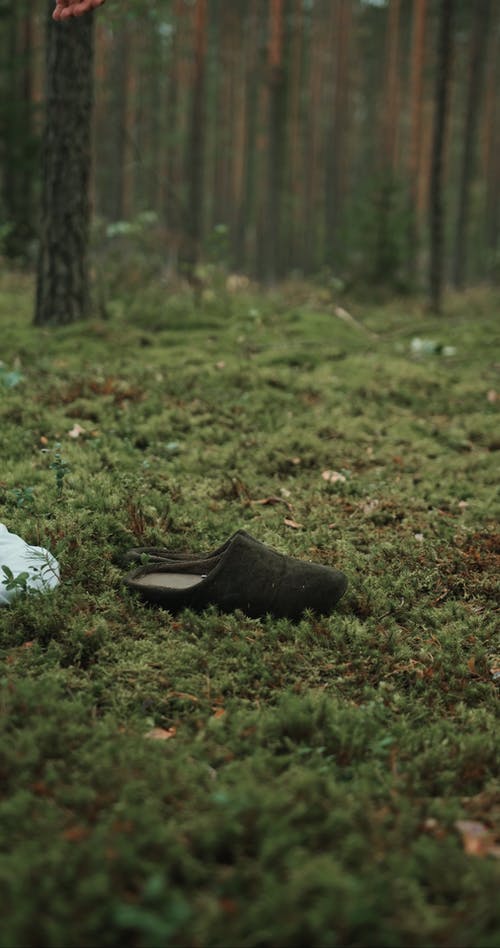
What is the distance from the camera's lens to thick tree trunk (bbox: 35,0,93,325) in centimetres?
716

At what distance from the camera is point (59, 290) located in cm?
763

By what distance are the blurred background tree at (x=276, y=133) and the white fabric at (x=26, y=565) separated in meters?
5.16

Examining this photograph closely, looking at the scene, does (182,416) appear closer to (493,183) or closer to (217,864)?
(217,864)

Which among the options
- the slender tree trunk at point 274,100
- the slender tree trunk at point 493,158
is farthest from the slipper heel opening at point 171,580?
the slender tree trunk at point 493,158

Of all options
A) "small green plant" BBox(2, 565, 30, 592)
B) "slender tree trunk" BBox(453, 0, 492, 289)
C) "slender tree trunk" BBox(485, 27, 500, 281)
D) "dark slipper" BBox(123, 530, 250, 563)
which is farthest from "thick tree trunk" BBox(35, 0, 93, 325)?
"slender tree trunk" BBox(485, 27, 500, 281)

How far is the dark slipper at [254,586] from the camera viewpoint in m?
3.43

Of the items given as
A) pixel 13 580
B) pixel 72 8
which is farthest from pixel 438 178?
pixel 13 580

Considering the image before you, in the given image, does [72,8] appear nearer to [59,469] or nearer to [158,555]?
[59,469]

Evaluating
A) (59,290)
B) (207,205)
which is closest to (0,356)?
(59,290)

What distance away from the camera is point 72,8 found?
11.1 ft

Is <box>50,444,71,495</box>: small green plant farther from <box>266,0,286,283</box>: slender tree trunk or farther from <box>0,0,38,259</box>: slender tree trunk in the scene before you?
<box>266,0,286,283</box>: slender tree trunk

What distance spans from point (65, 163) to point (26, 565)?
5.32 m

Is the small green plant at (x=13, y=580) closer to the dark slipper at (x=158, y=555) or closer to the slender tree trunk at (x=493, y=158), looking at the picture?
the dark slipper at (x=158, y=555)

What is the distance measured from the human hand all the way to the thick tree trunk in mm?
4028
